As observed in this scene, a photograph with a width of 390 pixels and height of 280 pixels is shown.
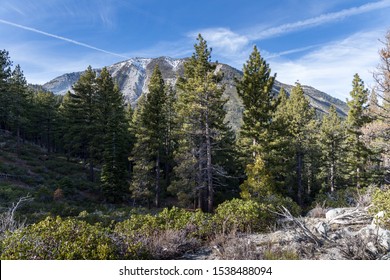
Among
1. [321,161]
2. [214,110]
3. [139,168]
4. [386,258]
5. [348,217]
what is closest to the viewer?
[386,258]

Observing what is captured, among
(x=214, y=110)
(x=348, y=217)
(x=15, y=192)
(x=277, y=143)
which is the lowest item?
(x=15, y=192)

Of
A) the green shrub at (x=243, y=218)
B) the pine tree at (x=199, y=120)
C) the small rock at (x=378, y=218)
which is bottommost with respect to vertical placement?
the green shrub at (x=243, y=218)

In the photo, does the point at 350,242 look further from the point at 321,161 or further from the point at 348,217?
the point at 321,161

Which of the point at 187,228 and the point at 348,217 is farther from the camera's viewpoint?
the point at 348,217

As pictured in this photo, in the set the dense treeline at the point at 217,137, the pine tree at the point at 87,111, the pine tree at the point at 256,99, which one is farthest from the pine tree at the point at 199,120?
the pine tree at the point at 87,111

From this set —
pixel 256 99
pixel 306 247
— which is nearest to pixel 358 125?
pixel 256 99

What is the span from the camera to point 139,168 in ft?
81.6

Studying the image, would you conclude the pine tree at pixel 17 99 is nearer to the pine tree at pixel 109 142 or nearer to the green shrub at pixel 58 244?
the pine tree at pixel 109 142

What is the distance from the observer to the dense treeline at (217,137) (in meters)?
18.9

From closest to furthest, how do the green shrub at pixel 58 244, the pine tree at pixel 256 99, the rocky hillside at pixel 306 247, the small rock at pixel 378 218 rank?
the green shrub at pixel 58 244 < the rocky hillside at pixel 306 247 < the small rock at pixel 378 218 < the pine tree at pixel 256 99

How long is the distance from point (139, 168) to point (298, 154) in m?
17.4

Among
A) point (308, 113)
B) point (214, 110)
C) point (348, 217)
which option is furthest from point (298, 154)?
point (348, 217)

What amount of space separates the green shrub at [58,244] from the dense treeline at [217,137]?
33.1ft

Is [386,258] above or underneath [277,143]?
underneath
